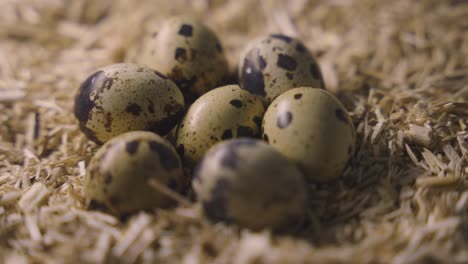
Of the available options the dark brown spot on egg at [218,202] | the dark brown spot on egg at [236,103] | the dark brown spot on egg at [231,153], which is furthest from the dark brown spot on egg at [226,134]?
the dark brown spot on egg at [218,202]

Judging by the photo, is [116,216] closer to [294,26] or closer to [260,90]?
[260,90]

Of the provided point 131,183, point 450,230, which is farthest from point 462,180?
point 131,183

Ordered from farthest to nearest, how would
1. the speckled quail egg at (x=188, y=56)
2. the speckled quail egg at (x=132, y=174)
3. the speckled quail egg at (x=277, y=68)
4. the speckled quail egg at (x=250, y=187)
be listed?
1. the speckled quail egg at (x=188, y=56)
2. the speckled quail egg at (x=277, y=68)
3. the speckled quail egg at (x=132, y=174)
4. the speckled quail egg at (x=250, y=187)

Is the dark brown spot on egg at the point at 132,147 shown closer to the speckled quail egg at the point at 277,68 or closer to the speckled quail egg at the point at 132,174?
the speckled quail egg at the point at 132,174

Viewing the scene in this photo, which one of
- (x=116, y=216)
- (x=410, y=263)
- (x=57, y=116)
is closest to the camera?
(x=410, y=263)

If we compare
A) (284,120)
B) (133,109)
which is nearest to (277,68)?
(284,120)

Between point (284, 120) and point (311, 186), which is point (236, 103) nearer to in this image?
point (284, 120)
